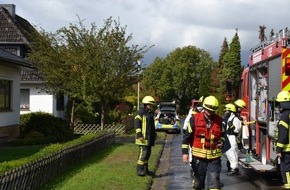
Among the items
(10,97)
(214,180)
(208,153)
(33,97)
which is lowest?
(214,180)

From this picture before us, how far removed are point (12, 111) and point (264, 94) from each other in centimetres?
1248

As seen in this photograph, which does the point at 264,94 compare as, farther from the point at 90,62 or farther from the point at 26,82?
the point at 26,82

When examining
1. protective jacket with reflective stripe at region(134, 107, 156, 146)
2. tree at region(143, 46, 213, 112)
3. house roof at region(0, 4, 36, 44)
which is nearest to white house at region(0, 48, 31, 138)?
house roof at region(0, 4, 36, 44)

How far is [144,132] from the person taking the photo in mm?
11875

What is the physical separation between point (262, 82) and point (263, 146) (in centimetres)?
165

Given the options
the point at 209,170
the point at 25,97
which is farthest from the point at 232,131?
the point at 25,97

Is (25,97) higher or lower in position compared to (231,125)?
higher

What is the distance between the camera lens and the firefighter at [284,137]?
349 inches

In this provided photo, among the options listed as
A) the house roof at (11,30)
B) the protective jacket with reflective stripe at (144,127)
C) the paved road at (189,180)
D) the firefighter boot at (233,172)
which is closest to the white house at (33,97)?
the house roof at (11,30)

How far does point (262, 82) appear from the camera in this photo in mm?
12469

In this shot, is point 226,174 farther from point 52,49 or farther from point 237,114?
point 52,49

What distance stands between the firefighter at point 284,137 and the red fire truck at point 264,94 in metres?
0.98

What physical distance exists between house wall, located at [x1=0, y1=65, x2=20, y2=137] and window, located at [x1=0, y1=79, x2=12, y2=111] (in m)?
0.18

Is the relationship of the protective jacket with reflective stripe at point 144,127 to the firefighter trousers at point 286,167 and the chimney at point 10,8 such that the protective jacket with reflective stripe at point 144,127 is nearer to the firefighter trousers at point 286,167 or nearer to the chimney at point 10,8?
the firefighter trousers at point 286,167
